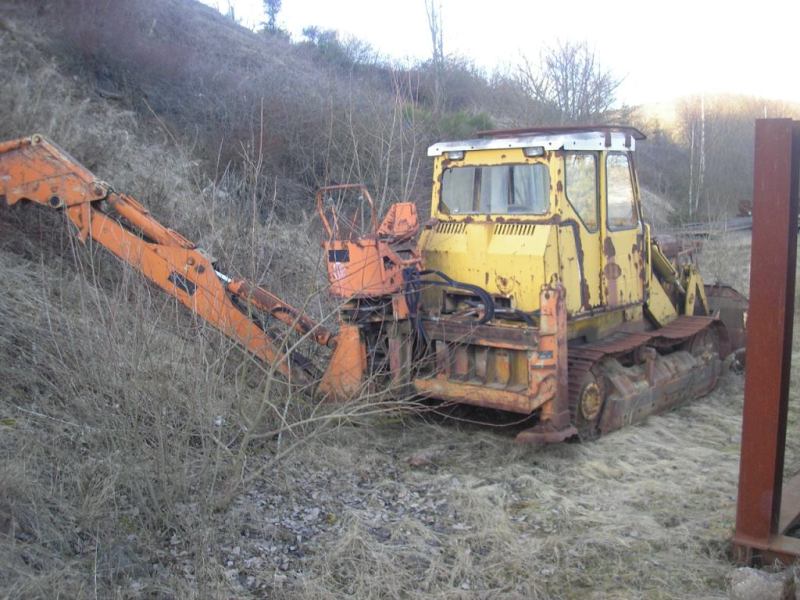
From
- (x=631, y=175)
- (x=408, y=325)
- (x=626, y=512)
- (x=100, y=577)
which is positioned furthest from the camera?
(x=631, y=175)

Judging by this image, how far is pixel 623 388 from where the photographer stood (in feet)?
24.8

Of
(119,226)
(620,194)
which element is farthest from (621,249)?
(119,226)

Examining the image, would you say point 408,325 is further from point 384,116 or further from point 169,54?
point 169,54

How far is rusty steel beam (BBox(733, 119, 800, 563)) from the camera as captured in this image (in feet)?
15.0

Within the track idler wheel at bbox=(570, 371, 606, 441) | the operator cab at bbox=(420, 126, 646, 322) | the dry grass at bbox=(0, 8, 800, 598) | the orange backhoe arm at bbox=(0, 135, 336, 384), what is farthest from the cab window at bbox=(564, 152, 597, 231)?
the orange backhoe arm at bbox=(0, 135, 336, 384)

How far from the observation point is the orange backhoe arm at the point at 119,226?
21.8 feet

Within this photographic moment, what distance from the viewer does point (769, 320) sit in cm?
463

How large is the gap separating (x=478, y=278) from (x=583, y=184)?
1.24 m

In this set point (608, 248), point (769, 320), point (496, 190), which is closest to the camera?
point (769, 320)

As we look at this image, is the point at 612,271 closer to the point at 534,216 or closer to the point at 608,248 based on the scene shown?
the point at 608,248

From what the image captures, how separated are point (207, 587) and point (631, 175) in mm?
5582

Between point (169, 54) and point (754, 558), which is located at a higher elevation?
point (169, 54)

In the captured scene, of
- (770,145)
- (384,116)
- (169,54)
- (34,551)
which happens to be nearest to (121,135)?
(169,54)

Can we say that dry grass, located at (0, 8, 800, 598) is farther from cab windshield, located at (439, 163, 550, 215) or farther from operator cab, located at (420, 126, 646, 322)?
cab windshield, located at (439, 163, 550, 215)
